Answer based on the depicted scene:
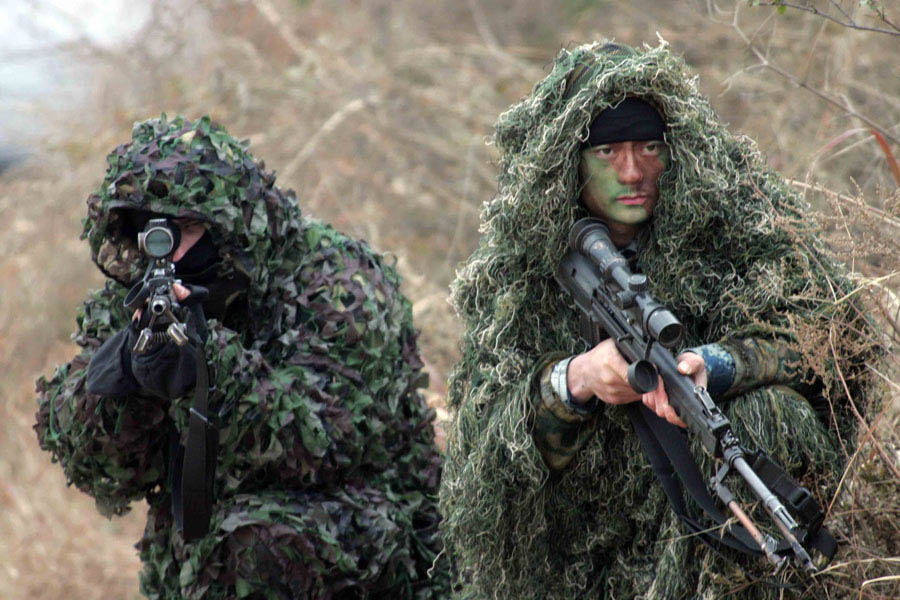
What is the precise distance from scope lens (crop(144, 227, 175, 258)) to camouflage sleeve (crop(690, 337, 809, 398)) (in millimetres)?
1418

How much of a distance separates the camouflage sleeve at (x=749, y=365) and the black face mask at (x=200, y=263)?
4.78ft

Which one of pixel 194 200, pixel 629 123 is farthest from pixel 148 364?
pixel 629 123

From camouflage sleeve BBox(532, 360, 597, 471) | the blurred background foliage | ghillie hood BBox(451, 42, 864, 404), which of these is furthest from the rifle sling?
the blurred background foliage

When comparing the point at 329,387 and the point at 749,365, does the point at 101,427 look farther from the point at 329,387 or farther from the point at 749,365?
the point at 749,365

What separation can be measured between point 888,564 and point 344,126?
6.26 m

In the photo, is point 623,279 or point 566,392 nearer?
point 623,279

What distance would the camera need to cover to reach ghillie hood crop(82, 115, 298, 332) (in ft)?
10.9

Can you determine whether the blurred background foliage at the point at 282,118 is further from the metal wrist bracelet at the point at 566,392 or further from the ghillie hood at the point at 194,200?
the metal wrist bracelet at the point at 566,392

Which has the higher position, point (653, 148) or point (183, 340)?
point (183, 340)

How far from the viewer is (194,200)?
10.9 feet

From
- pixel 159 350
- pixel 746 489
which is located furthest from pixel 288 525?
pixel 746 489

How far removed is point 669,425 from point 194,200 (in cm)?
146

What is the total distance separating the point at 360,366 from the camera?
11.5 feet

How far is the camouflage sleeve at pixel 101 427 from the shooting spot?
11.0ft
